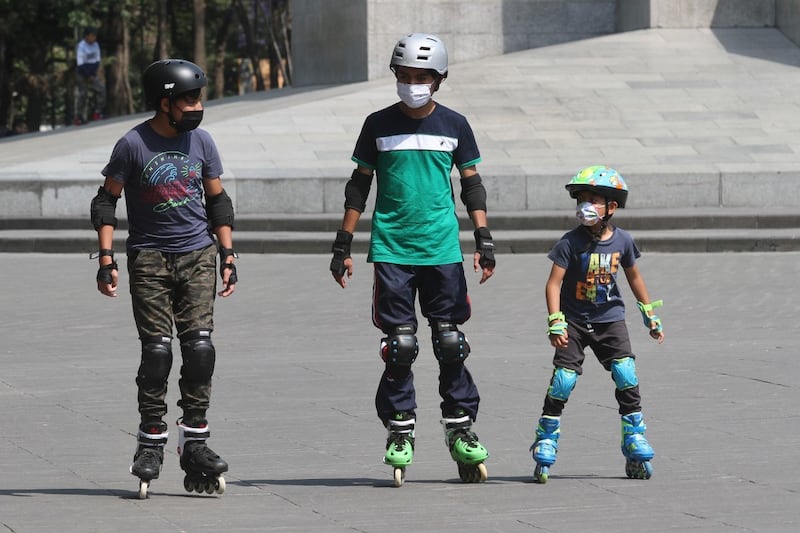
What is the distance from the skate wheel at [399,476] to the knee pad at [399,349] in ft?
1.40

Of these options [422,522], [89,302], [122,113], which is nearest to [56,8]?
[122,113]

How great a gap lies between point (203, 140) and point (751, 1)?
941 inches

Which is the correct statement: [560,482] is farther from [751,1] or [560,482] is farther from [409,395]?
[751,1]

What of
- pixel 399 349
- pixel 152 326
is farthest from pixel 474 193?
pixel 152 326

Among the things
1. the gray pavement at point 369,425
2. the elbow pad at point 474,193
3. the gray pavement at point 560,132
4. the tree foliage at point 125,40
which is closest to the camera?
the gray pavement at point 369,425

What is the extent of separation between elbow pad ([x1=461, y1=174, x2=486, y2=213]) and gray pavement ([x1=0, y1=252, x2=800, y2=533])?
1.03 meters

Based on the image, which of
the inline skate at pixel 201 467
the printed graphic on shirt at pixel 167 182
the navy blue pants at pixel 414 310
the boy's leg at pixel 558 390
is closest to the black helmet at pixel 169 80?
the printed graphic on shirt at pixel 167 182

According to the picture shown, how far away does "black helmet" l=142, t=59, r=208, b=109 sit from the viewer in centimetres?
581

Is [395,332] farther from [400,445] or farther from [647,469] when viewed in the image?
[647,469]

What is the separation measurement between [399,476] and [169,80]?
5.48 feet

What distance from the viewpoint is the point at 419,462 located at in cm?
651

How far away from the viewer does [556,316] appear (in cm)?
600

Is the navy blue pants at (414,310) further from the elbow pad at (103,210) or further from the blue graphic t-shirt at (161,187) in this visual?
the elbow pad at (103,210)

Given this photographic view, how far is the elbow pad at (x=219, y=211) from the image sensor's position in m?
6.08
